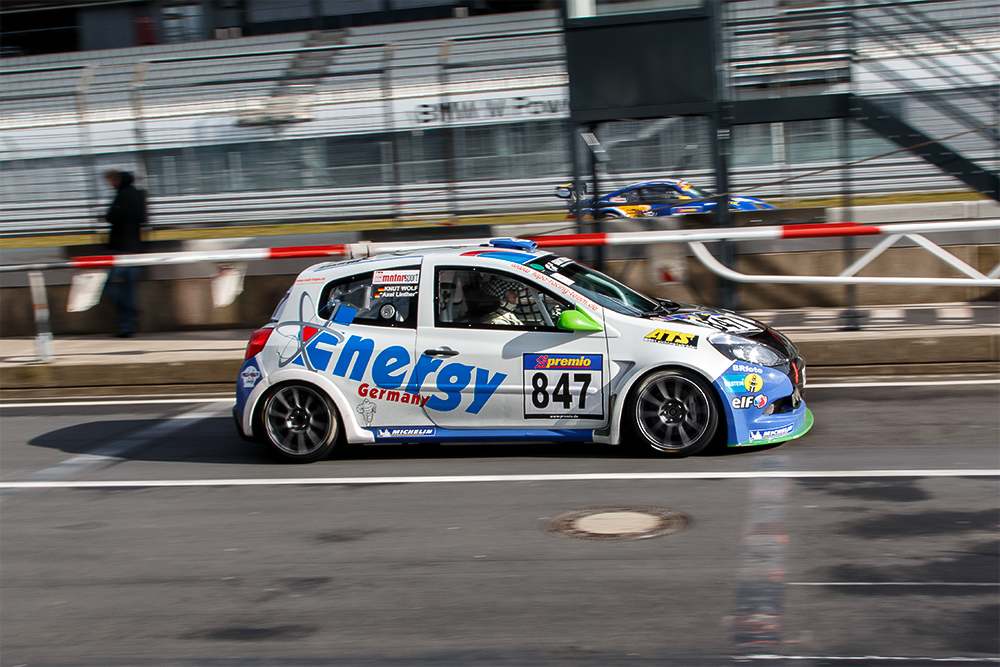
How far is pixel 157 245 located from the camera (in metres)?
13.8

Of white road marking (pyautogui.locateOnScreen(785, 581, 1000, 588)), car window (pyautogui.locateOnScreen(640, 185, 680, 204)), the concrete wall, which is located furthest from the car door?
car window (pyautogui.locateOnScreen(640, 185, 680, 204))

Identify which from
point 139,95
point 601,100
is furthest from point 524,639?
point 139,95

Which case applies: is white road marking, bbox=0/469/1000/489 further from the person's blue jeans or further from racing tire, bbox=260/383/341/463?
the person's blue jeans

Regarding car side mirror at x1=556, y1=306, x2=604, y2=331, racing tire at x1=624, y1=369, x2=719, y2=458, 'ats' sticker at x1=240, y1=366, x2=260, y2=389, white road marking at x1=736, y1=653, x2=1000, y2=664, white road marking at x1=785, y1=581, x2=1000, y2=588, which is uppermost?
car side mirror at x1=556, y1=306, x2=604, y2=331

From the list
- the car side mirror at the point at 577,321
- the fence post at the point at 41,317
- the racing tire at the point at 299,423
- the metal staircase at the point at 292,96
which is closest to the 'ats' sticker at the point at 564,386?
the car side mirror at the point at 577,321

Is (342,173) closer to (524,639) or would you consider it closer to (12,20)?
(524,639)

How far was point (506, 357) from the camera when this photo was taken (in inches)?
287

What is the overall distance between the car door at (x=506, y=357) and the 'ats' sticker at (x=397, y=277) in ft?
0.53

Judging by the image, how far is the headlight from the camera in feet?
23.3

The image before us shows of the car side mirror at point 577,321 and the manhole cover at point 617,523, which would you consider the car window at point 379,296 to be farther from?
the manhole cover at point 617,523

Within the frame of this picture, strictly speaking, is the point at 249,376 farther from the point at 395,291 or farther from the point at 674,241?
the point at 674,241

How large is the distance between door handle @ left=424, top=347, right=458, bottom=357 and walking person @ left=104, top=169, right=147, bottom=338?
668 cm

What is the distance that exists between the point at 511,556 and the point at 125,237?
9.16m

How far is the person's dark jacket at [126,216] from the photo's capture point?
42.6ft
